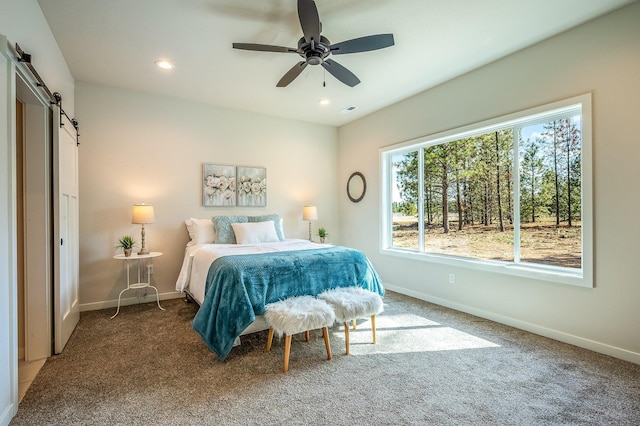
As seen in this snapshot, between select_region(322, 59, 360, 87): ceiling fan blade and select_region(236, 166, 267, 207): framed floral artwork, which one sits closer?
select_region(322, 59, 360, 87): ceiling fan blade

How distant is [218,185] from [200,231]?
80 cm

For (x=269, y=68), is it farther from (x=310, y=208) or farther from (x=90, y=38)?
(x=310, y=208)

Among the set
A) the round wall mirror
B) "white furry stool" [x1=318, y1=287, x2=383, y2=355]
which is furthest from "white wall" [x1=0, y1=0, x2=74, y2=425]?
the round wall mirror

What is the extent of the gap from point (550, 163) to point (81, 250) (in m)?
5.28

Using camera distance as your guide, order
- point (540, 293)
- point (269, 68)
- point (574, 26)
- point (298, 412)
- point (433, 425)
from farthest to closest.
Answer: point (269, 68)
point (540, 293)
point (574, 26)
point (298, 412)
point (433, 425)

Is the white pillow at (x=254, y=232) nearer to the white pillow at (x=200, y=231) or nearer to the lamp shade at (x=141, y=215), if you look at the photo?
the white pillow at (x=200, y=231)

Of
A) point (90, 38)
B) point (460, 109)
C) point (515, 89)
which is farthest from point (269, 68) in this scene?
point (515, 89)

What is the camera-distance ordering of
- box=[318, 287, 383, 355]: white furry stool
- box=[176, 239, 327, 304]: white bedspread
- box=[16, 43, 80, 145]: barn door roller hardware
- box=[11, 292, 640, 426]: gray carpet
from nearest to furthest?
box=[11, 292, 640, 426]: gray carpet < box=[16, 43, 80, 145]: barn door roller hardware < box=[318, 287, 383, 355]: white furry stool < box=[176, 239, 327, 304]: white bedspread

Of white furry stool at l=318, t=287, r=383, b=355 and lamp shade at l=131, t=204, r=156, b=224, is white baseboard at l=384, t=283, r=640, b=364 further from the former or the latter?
lamp shade at l=131, t=204, r=156, b=224

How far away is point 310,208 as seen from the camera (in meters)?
4.96

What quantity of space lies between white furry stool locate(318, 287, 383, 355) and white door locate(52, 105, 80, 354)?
2.23 metres

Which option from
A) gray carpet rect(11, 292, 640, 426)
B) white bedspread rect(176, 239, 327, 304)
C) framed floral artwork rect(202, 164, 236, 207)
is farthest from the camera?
framed floral artwork rect(202, 164, 236, 207)

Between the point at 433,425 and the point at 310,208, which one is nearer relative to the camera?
the point at 433,425

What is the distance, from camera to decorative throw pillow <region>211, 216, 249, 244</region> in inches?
157
